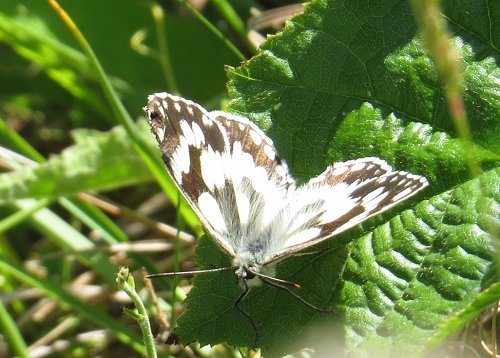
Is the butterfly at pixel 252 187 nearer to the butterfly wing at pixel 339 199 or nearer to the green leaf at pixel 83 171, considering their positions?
the butterfly wing at pixel 339 199

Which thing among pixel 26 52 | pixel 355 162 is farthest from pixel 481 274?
pixel 26 52

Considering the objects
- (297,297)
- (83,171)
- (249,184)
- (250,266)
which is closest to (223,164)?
(249,184)

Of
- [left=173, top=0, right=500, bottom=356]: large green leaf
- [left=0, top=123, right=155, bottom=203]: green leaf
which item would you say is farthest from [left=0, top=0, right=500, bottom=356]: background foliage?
[left=0, top=123, right=155, bottom=203]: green leaf

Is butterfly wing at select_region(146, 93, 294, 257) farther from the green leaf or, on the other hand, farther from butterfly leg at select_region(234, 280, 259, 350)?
the green leaf

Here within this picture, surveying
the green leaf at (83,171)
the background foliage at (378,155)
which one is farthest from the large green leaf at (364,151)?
the green leaf at (83,171)

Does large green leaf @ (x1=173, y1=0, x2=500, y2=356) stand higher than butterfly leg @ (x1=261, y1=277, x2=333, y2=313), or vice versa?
large green leaf @ (x1=173, y1=0, x2=500, y2=356)

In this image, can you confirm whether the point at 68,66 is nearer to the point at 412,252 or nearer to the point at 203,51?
the point at 203,51

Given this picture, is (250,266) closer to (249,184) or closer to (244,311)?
(244,311)
